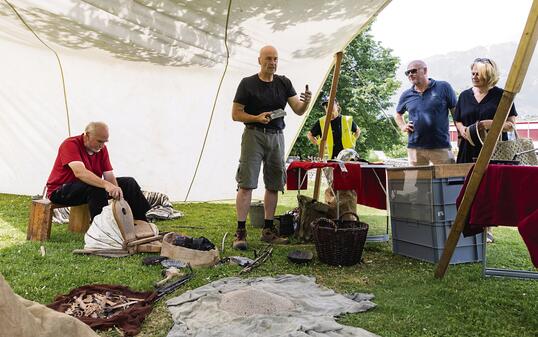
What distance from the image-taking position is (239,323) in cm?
189

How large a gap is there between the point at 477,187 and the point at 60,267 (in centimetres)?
241

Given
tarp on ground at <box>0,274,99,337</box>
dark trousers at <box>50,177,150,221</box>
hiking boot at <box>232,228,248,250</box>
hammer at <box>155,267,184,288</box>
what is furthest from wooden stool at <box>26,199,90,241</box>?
tarp on ground at <box>0,274,99,337</box>

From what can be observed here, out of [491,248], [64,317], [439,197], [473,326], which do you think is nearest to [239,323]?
[64,317]

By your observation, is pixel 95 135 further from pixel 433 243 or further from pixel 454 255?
pixel 454 255

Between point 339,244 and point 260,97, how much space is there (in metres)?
1.34

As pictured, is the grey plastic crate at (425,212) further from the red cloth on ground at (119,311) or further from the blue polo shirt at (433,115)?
the red cloth on ground at (119,311)

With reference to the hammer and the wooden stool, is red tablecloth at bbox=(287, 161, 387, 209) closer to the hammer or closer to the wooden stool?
the hammer

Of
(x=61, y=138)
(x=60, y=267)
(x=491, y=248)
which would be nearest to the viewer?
(x=60, y=267)

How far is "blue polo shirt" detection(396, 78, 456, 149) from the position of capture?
383cm

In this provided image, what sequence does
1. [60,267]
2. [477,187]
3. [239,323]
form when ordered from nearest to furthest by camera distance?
1. [239,323]
2. [477,187]
3. [60,267]

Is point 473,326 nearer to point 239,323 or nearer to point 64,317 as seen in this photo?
point 239,323

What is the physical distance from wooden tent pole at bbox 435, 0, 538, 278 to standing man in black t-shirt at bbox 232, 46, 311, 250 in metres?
1.59

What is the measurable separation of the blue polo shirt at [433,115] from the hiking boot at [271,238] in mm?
1471

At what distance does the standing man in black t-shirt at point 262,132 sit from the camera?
3477mm
